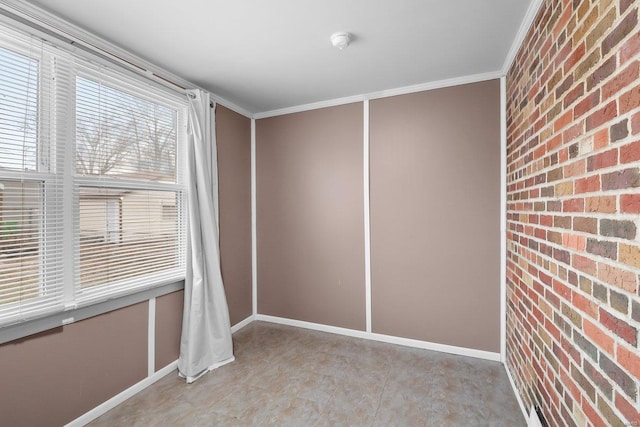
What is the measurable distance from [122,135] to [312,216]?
6.15 feet

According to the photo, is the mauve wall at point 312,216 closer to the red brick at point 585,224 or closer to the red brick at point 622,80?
the red brick at point 585,224

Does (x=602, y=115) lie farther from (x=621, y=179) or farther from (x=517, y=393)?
(x=517, y=393)

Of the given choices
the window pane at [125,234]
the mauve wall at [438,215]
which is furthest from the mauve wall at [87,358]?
the mauve wall at [438,215]

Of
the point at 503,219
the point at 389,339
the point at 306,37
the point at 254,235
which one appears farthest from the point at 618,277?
the point at 254,235

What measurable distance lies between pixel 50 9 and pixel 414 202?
2895 mm

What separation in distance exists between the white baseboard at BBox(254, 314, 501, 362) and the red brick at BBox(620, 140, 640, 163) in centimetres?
226

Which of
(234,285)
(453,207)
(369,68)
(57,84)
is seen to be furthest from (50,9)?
(453,207)

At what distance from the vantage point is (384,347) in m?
2.86

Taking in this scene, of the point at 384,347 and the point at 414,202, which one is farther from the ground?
the point at 414,202

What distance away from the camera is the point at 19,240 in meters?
1.63

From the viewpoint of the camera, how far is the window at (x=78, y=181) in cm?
162

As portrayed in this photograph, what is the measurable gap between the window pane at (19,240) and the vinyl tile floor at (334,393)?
1006 mm

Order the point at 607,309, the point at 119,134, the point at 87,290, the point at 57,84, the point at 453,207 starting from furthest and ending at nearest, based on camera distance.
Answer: the point at 453,207 < the point at 119,134 < the point at 87,290 < the point at 57,84 < the point at 607,309

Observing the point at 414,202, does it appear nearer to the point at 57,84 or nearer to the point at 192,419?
the point at 192,419
